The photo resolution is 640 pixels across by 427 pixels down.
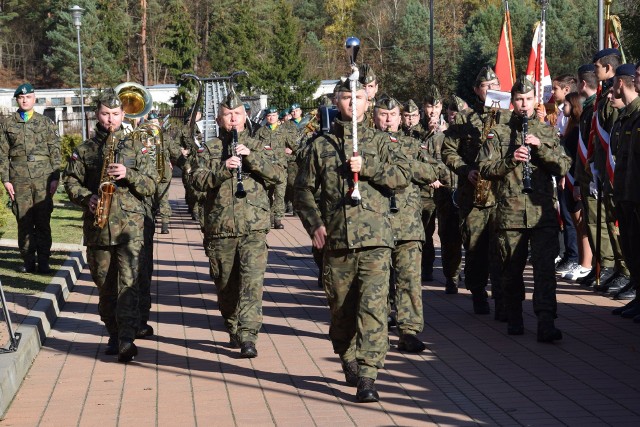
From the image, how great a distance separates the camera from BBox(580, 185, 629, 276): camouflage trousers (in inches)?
470

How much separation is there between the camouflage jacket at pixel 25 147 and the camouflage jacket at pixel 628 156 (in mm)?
7170

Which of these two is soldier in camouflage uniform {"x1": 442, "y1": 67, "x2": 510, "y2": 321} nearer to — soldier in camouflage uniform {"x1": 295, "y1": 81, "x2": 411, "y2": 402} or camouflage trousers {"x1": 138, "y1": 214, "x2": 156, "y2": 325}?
camouflage trousers {"x1": 138, "y1": 214, "x2": 156, "y2": 325}

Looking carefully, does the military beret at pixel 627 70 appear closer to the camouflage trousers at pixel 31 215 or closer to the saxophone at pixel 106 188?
the saxophone at pixel 106 188

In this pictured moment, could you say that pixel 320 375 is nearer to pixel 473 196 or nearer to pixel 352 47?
pixel 352 47

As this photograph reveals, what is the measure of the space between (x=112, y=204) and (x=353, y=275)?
261cm

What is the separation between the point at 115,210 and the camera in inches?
364

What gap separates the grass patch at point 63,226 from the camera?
60.1 ft

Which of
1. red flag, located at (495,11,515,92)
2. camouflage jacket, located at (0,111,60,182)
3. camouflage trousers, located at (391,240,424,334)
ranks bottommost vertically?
camouflage trousers, located at (391,240,424,334)

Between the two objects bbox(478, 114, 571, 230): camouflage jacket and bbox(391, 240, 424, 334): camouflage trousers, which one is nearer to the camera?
bbox(391, 240, 424, 334): camouflage trousers

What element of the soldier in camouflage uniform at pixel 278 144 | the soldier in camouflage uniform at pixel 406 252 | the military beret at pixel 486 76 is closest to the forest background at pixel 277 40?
the soldier in camouflage uniform at pixel 278 144

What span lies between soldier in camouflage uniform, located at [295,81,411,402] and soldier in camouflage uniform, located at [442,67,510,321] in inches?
118

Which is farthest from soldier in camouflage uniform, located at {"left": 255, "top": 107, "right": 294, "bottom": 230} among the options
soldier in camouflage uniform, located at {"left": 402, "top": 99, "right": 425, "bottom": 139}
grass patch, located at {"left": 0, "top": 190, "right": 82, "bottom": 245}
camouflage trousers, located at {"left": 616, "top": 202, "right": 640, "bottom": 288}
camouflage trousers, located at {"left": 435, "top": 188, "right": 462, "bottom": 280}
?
camouflage trousers, located at {"left": 616, "top": 202, "right": 640, "bottom": 288}

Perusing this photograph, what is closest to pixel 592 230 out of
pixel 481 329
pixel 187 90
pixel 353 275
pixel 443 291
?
pixel 443 291

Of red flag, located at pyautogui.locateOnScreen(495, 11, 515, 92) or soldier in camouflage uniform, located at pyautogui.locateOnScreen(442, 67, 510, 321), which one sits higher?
red flag, located at pyautogui.locateOnScreen(495, 11, 515, 92)
